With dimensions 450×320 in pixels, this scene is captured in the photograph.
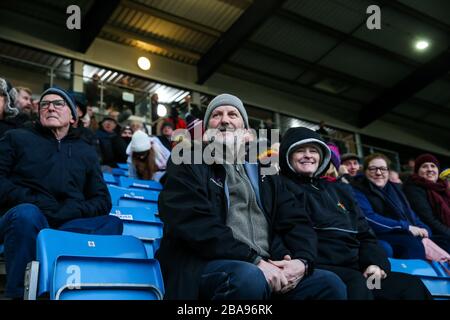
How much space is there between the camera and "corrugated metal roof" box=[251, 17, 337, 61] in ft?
25.6

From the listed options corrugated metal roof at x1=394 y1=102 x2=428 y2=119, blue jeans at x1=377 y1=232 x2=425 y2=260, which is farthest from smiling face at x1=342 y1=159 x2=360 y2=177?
corrugated metal roof at x1=394 y1=102 x2=428 y2=119

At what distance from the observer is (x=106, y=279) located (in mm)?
1423

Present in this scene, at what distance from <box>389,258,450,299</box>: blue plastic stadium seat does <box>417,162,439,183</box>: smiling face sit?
3.90 ft

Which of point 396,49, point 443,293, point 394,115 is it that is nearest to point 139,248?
point 443,293

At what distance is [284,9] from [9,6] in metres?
4.31

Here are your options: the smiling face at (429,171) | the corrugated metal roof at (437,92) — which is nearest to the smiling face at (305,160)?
the smiling face at (429,171)

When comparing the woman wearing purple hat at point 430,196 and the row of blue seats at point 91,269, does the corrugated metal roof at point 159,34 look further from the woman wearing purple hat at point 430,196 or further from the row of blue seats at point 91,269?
the row of blue seats at point 91,269

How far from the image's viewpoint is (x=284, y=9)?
741 cm

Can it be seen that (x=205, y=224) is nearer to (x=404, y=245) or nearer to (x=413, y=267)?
(x=413, y=267)

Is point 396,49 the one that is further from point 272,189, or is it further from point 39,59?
point 272,189

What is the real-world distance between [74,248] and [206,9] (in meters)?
6.50

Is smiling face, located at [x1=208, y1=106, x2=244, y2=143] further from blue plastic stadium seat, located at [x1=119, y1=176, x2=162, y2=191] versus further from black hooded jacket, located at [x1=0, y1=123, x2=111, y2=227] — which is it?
blue plastic stadium seat, located at [x1=119, y1=176, x2=162, y2=191]

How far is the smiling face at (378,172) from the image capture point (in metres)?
3.03

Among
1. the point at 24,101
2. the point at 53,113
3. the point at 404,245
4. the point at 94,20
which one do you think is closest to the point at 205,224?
the point at 53,113
